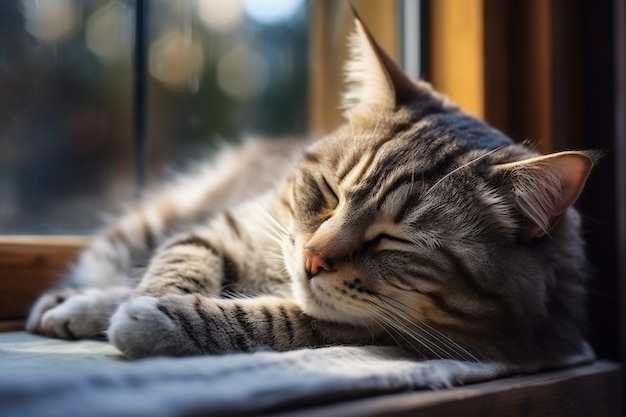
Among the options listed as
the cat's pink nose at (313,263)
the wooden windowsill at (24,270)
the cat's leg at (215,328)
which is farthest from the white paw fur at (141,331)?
the wooden windowsill at (24,270)

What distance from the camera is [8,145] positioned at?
1.52 m

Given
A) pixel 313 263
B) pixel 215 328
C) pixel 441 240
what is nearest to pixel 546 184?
pixel 441 240

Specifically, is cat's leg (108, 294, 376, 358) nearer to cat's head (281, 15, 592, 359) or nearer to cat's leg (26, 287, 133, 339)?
cat's head (281, 15, 592, 359)

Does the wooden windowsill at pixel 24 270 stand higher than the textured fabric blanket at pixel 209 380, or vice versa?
the textured fabric blanket at pixel 209 380

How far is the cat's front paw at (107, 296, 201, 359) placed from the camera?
941 millimetres

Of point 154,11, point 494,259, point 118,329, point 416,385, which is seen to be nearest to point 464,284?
point 494,259

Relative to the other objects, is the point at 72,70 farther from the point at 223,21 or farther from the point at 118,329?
the point at 118,329

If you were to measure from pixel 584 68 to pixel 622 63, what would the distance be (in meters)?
0.14

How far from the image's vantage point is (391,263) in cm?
106

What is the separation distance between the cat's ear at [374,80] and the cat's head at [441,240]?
134 millimetres

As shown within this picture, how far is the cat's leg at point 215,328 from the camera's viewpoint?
37.4 inches

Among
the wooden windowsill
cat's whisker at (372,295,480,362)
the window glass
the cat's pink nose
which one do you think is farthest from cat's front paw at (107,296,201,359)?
the window glass

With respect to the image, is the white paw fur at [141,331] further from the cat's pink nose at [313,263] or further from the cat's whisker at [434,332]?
the cat's whisker at [434,332]

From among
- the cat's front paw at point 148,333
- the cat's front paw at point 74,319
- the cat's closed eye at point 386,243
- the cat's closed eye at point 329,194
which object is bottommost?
the cat's front paw at point 74,319
